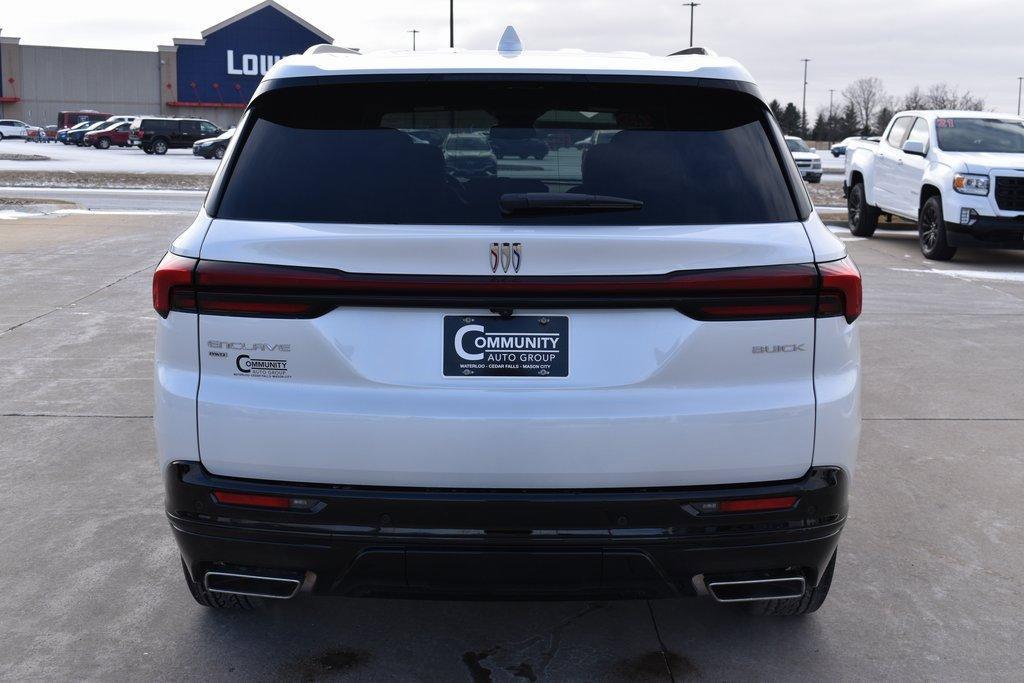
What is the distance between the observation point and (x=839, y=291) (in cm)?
299

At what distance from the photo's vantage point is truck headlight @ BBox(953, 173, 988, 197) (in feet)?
45.1

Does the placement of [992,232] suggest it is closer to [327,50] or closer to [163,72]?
[327,50]

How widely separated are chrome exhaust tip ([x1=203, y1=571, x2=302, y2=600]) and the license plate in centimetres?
78

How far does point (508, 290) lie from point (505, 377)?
0.23 m

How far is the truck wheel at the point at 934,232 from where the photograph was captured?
14273 mm

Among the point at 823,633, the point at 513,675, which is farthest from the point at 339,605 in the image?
the point at 823,633

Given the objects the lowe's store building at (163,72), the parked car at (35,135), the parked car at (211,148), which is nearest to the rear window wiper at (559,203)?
the parked car at (211,148)

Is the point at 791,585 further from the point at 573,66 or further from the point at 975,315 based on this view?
the point at 975,315

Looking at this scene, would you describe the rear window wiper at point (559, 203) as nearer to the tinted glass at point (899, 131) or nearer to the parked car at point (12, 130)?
the tinted glass at point (899, 131)

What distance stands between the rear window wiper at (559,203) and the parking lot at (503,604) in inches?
57.6

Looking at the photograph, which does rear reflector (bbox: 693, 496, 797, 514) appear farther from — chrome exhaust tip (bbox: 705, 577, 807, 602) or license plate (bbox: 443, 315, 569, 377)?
license plate (bbox: 443, 315, 569, 377)

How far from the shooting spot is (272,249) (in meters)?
2.90

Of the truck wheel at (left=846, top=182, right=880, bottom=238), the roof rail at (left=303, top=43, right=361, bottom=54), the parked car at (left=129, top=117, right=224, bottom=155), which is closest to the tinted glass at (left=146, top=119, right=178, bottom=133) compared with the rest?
the parked car at (left=129, top=117, right=224, bottom=155)

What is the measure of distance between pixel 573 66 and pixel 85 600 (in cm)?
254
